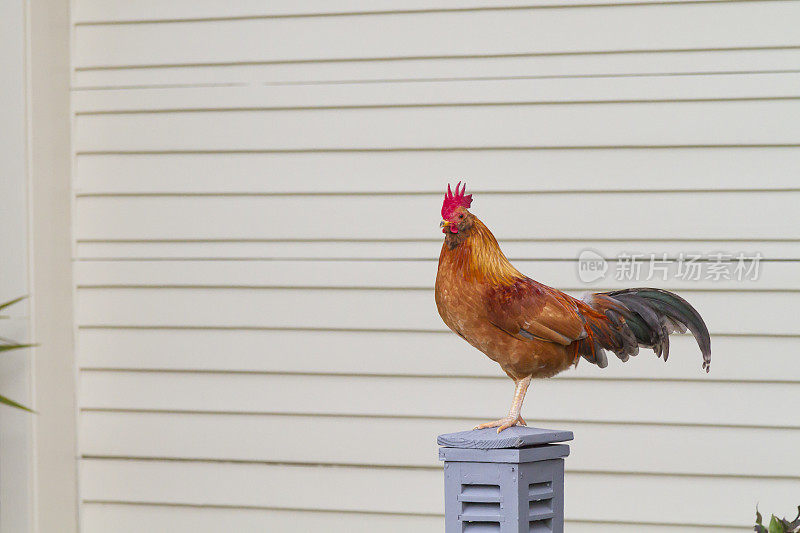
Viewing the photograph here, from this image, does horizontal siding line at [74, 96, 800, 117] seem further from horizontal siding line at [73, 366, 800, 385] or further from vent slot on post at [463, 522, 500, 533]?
vent slot on post at [463, 522, 500, 533]

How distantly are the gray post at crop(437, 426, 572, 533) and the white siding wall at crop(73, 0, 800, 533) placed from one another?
110 centimetres

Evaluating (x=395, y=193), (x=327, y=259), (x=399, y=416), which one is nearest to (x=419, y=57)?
(x=395, y=193)

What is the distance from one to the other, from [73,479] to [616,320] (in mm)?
2089

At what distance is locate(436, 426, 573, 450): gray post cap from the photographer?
1.75 m

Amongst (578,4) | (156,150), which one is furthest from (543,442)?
(156,150)

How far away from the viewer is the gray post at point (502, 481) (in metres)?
1.75

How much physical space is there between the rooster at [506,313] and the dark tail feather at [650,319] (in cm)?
2

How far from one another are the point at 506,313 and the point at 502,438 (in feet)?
0.80

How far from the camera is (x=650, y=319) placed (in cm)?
198

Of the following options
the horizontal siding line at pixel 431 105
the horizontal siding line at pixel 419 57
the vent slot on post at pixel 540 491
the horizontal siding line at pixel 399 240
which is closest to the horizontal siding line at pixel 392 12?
the horizontal siding line at pixel 419 57

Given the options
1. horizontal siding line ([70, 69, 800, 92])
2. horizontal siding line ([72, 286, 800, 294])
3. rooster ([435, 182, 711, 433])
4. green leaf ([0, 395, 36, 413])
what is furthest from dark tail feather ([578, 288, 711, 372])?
green leaf ([0, 395, 36, 413])

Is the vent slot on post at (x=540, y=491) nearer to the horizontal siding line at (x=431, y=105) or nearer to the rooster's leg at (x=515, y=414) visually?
the rooster's leg at (x=515, y=414)

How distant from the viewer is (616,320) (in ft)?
6.47

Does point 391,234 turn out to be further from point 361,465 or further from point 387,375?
point 361,465
